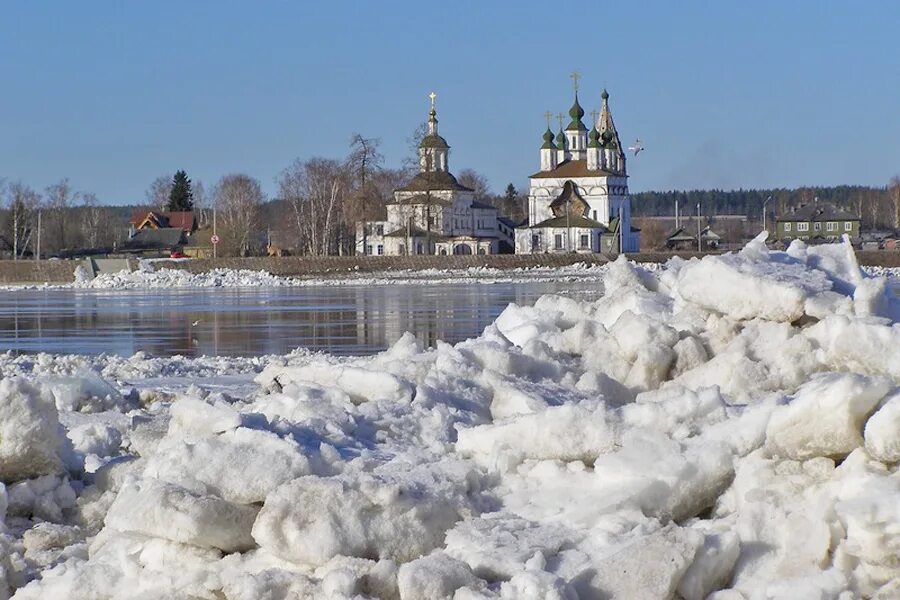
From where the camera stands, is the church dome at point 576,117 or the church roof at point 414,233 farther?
the church dome at point 576,117

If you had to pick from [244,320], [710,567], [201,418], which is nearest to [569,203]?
[244,320]

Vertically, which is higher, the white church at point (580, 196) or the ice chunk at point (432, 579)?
the white church at point (580, 196)

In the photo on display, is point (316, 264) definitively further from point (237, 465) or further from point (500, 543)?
point (500, 543)

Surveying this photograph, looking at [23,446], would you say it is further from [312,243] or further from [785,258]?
[312,243]

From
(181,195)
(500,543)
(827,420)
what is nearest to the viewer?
(500,543)

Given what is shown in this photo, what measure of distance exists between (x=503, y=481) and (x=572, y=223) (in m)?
92.3

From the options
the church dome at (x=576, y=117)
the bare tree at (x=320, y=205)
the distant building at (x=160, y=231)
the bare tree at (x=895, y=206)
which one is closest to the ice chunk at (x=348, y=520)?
the bare tree at (x=320, y=205)

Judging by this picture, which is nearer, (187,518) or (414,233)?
(187,518)

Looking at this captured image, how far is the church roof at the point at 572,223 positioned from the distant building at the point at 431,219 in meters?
3.85

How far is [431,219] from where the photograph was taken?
93.8m

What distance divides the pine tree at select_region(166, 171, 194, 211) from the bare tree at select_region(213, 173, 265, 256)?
312 inches

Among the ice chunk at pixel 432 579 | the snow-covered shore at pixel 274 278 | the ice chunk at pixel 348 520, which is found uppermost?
the ice chunk at pixel 348 520

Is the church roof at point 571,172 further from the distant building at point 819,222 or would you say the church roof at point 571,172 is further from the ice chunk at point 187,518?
the ice chunk at point 187,518

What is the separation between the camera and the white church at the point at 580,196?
98.3 m
